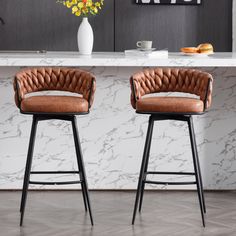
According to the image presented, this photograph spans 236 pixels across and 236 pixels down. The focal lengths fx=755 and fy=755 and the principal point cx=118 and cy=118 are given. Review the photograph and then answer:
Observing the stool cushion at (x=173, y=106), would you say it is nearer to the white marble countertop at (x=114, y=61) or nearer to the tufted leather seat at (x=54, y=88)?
the tufted leather seat at (x=54, y=88)

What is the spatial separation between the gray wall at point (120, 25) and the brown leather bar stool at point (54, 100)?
268 cm

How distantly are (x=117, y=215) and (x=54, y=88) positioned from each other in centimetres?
95

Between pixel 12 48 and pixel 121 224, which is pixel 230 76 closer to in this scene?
pixel 121 224

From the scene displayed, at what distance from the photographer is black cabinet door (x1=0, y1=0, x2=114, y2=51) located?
7617 mm

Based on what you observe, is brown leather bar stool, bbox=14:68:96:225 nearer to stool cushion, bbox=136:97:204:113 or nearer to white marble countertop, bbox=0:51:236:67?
white marble countertop, bbox=0:51:236:67

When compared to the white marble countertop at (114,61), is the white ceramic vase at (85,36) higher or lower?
higher

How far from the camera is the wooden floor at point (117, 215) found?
184 inches

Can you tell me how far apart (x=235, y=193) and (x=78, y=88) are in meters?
1.55

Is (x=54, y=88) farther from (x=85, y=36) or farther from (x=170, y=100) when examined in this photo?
(x=170, y=100)

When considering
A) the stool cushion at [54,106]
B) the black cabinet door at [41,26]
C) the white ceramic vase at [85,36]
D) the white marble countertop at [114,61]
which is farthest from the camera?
the black cabinet door at [41,26]

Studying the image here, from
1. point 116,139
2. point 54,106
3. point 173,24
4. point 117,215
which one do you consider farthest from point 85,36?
point 173,24

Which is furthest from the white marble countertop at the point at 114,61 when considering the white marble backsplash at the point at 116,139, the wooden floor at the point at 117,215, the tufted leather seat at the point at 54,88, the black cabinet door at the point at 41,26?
the black cabinet door at the point at 41,26

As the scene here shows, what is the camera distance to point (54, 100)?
471 centimetres

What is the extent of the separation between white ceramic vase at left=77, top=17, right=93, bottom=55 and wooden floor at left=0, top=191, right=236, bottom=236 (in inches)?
42.0
